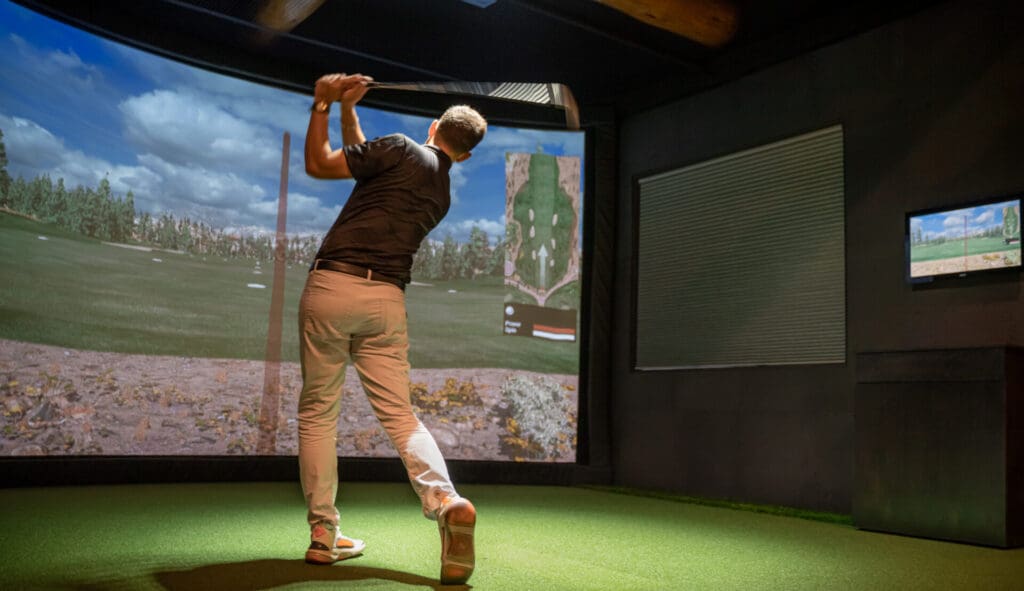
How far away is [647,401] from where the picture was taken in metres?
6.12

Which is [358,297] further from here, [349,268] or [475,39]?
[475,39]

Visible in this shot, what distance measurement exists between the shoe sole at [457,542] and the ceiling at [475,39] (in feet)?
11.8

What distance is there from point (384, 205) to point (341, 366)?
535 millimetres

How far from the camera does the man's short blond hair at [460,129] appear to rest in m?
Result: 2.78

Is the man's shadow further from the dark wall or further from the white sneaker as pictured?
the dark wall

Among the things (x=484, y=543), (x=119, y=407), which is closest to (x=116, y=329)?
(x=119, y=407)

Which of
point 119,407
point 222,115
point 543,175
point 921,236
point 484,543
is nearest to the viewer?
point 484,543

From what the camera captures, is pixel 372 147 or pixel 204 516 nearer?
pixel 372 147

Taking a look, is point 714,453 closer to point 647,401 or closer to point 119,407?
point 647,401

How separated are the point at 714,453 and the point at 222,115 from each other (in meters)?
4.19

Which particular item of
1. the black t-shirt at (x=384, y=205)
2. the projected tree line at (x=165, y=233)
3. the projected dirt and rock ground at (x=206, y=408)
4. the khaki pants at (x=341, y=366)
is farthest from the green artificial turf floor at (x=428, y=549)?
the projected tree line at (x=165, y=233)

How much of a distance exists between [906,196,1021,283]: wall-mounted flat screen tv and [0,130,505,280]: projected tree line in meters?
3.10

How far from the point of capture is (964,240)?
14.3 feet

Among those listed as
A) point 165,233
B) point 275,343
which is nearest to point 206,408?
point 275,343
